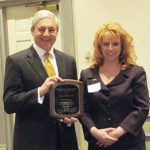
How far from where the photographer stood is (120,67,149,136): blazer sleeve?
6.70 ft

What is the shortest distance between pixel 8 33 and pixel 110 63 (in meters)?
2.34

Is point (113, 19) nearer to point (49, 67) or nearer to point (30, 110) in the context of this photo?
point (49, 67)

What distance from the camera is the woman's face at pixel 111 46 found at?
2084mm

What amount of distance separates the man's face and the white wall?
153 cm

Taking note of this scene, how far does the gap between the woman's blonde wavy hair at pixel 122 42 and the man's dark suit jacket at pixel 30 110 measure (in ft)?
0.89

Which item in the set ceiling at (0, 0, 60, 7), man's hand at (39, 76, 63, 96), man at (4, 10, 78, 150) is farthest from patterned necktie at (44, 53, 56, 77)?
ceiling at (0, 0, 60, 7)

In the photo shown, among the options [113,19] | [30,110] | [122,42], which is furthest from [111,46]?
[113,19]

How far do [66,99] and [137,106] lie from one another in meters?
0.41

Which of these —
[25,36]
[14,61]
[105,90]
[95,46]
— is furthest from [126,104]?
[25,36]

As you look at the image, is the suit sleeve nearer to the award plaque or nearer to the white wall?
the award plaque

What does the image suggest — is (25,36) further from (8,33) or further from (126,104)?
(126,104)

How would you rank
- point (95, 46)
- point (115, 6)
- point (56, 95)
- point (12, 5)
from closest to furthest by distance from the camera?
1. point (56, 95)
2. point (95, 46)
3. point (115, 6)
4. point (12, 5)

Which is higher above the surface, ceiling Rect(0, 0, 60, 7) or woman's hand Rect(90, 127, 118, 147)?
ceiling Rect(0, 0, 60, 7)

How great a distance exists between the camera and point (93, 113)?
7.02ft
